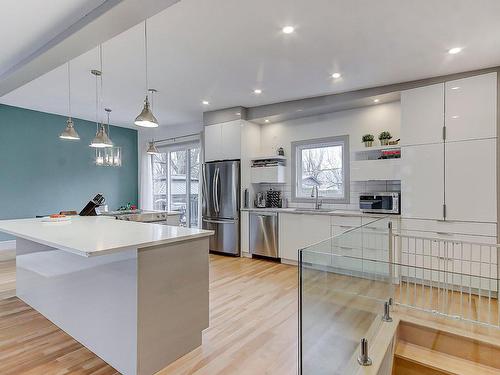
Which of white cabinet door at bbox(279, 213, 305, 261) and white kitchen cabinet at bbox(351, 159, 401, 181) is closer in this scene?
white kitchen cabinet at bbox(351, 159, 401, 181)

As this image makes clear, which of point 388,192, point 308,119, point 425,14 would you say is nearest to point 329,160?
point 308,119

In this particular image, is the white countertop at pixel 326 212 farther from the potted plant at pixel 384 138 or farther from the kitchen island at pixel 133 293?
the kitchen island at pixel 133 293

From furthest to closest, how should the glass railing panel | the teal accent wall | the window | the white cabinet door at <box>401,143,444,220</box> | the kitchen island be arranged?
the teal accent wall < the window < the white cabinet door at <box>401,143,444,220</box> < the kitchen island < the glass railing panel

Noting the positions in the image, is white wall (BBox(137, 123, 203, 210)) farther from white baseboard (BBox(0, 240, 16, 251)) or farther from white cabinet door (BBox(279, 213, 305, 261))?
white cabinet door (BBox(279, 213, 305, 261))

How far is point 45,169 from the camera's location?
5.65 meters

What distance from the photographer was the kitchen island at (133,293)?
1.84 m

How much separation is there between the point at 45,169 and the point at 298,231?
5.06 m

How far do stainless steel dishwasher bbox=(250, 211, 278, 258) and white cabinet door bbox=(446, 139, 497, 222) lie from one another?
2390 millimetres

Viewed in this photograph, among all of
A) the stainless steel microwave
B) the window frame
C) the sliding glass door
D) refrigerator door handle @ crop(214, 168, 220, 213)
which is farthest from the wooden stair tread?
the sliding glass door

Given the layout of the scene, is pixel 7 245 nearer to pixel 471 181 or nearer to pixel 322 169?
pixel 322 169

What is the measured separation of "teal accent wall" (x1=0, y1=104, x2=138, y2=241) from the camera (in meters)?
5.20

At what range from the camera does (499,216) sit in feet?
10.2

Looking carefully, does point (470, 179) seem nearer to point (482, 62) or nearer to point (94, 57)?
point (482, 62)

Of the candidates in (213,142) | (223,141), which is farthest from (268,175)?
(213,142)
